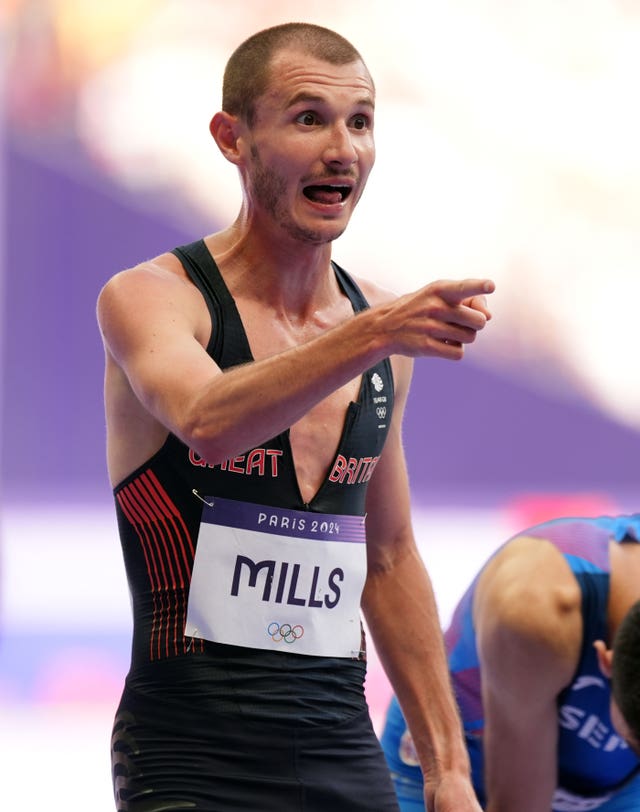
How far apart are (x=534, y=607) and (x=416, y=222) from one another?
18.4 feet

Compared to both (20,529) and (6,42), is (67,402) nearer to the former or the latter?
(20,529)

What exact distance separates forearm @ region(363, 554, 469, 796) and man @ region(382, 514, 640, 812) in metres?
0.29

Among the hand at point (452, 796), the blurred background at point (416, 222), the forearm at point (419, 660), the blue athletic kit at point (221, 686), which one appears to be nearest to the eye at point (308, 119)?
the blue athletic kit at point (221, 686)

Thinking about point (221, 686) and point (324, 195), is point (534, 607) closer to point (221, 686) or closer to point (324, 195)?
point (221, 686)

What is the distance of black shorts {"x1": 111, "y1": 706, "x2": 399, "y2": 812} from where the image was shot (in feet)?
7.66

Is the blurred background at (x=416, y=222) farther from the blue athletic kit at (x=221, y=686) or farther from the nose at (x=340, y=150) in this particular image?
the nose at (x=340, y=150)

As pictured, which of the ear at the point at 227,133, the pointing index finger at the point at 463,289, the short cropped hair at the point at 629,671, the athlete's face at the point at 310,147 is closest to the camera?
the pointing index finger at the point at 463,289

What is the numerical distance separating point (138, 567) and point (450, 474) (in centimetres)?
606

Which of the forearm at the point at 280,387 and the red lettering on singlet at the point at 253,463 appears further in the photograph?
the red lettering on singlet at the point at 253,463

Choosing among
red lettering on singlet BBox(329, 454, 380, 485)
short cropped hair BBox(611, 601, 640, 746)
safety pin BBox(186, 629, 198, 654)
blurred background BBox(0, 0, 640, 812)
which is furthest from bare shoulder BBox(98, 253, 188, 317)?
blurred background BBox(0, 0, 640, 812)

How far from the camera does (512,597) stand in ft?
10.00

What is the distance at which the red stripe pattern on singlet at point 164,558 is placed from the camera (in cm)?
244

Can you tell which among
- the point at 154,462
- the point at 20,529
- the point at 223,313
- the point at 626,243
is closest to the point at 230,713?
the point at 154,462

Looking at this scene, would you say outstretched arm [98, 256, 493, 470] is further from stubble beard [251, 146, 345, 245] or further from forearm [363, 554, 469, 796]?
forearm [363, 554, 469, 796]
